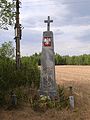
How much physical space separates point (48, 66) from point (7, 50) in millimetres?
5488

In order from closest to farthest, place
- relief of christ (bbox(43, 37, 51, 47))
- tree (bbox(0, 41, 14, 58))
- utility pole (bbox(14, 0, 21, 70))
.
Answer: relief of christ (bbox(43, 37, 51, 47)) < utility pole (bbox(14, 0, 21, 70)) < tree (bbox(0, 41, 14, 58))

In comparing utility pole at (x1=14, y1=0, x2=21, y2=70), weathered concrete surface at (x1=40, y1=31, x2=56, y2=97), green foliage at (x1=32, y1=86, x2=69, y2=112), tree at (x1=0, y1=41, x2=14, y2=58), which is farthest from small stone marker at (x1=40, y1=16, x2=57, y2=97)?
tree at (x1=0, y1=41, x2=14, y2=58)

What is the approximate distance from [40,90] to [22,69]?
286 cm

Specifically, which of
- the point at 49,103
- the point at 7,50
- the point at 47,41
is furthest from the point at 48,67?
the point at 7,50

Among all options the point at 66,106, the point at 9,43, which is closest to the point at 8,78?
the point at 66,106

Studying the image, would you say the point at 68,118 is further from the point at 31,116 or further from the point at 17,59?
the point at 17,59

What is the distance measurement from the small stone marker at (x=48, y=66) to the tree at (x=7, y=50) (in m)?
4.62

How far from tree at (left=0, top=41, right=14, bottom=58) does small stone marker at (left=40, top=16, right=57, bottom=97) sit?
4621 millimetres

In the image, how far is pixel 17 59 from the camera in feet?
51.5

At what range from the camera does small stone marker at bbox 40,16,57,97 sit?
12930 millimetres

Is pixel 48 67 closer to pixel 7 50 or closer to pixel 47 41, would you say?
pixel 47 41

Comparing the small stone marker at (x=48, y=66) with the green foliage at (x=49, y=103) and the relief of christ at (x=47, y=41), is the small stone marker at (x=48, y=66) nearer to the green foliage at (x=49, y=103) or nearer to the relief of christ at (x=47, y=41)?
the relief of christ at (x=47, y=41)

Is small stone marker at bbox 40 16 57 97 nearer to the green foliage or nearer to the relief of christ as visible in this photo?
the relief of christ

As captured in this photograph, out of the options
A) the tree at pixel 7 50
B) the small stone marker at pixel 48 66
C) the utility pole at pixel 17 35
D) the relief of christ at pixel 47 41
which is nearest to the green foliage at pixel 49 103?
the small stone marker at pixel 48 66
